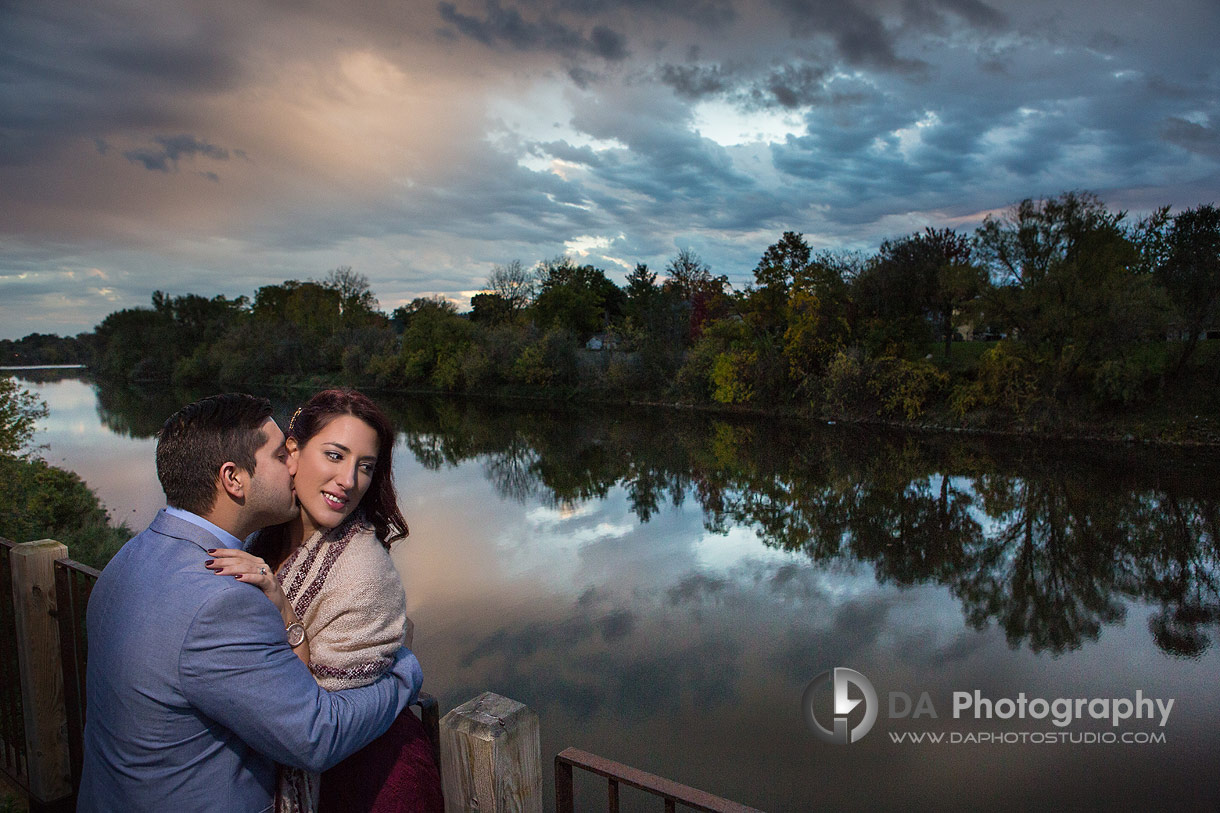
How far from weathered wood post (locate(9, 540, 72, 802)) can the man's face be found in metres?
1.99

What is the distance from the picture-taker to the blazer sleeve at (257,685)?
1.36 metres

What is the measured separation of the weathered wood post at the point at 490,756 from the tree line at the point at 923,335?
18918 millimetres

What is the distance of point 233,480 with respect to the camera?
158 cm

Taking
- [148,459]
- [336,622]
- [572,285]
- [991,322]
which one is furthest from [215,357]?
[336,622]

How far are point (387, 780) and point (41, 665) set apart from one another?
231 cm

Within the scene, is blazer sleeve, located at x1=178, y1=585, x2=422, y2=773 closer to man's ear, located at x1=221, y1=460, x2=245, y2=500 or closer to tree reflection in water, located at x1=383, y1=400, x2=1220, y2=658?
man's ear, located at x1=221, y1=460, x2=245, y2=500

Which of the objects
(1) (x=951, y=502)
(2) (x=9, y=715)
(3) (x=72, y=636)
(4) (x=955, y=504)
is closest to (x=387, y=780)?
(3) (x=72, y=636)

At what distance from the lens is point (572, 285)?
2210 inches

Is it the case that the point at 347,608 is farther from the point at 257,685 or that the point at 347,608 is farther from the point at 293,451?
the point at 293,451

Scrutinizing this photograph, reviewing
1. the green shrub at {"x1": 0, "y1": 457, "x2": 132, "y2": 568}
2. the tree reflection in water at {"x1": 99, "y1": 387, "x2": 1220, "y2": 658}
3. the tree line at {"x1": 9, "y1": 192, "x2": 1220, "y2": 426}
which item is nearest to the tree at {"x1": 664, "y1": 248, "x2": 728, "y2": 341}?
the tree line at {"x1": 9, "y1": 192, "x2": 1220, "y2": 426}

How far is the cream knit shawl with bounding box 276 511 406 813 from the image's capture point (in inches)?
63.6

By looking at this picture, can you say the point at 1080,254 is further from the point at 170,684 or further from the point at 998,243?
the point at 170,684

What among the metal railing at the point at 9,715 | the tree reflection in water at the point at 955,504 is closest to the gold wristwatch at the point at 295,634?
the metal railing at the point at 9,715

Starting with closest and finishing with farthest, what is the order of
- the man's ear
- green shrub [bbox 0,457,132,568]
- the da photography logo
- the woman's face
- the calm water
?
the man's ear
the woman's face
the calm water
the da photography logo
green shrub [bbox 0,457,132,568]
